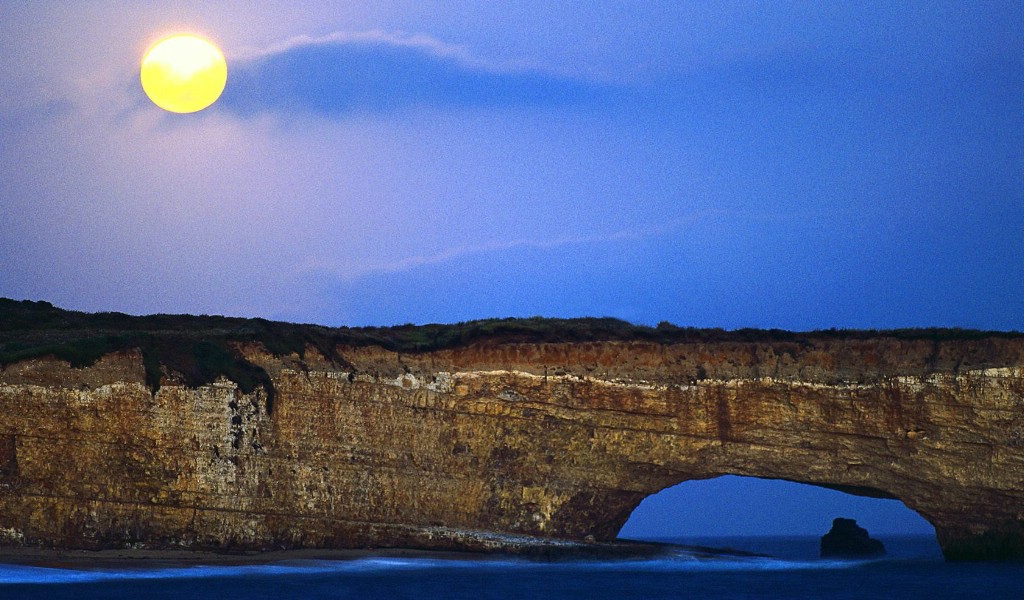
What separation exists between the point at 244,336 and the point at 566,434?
8.75 m

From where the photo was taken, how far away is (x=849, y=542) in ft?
166

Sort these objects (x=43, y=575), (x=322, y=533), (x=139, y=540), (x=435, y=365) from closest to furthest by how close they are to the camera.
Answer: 1. (x=43, y=575)
2. (x=139, y=540)
3. (x=322, y=533)
4. (x=435, y=365)

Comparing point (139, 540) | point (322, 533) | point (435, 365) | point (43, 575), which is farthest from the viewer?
point (435, 365)

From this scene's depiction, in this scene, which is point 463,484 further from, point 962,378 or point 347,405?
point 962,378

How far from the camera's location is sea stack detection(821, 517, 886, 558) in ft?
163

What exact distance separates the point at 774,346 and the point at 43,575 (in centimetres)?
1907

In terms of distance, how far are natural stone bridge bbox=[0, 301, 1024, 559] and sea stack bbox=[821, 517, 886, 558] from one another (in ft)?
61.5

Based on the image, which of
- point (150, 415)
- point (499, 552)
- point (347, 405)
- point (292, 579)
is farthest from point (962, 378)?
point (150, 415)

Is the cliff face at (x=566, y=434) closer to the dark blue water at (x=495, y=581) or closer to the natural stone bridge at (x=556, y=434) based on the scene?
the natural stone bridge at (x=556, y=434)

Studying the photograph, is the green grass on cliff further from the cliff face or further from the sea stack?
the sea stack

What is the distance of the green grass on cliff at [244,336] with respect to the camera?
89.8ft

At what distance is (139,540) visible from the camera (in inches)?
1043

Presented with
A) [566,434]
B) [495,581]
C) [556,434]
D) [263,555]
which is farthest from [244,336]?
[495,581]

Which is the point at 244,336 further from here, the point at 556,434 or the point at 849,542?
the point at 849,542
